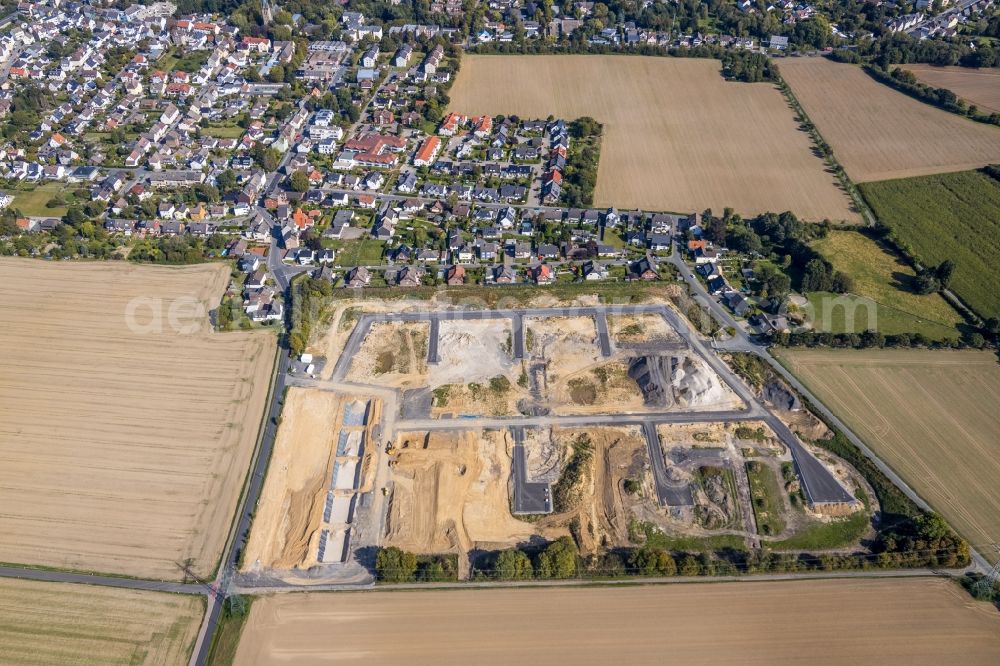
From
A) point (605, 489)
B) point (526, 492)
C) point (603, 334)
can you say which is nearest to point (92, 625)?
point (526, 492)

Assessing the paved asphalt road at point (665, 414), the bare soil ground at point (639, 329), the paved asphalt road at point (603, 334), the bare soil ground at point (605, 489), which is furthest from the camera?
the bare soil ground at point (639, 329)

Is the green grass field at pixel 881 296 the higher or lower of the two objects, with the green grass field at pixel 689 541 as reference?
higher

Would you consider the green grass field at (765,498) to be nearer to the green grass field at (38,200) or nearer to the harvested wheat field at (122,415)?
the harvested wheat field at (122,415)

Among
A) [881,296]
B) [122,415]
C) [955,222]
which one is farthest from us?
[955,222]

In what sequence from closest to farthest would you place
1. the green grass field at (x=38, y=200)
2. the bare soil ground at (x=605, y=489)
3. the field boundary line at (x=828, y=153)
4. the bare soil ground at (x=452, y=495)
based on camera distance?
the bare soil ground at (x=452, y=495)
the bare soil ground at (x=605, y=489)
the field boundary line at (x=828, y=153)
the green grass field at (x=38, y=200)

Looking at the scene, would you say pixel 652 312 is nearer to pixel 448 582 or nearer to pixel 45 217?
pixel 448 582

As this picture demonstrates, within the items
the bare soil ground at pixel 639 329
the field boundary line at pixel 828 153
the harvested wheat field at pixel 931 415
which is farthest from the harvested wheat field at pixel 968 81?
the bare soil ground at pixel 639 329

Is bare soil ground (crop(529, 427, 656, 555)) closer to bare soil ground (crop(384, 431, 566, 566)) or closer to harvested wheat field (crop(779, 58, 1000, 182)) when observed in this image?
bare soil ground (crop(384, 431, 566, 566))

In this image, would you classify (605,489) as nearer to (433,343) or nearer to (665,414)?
(665,414)
